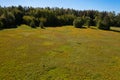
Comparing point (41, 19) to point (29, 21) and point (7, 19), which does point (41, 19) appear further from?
point (7, 19)

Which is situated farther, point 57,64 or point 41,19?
point 41,19

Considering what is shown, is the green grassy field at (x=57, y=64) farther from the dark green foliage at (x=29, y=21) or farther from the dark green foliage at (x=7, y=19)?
the dark green foliage at (x=29, y=21)

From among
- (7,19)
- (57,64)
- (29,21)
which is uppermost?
(7,19)

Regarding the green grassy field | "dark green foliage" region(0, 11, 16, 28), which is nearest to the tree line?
"dark green foliage" region(0, 11, 16, 28)

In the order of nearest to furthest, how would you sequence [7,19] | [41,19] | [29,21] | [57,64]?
[57,64]
[7,19]
[29,21]
[41,19]

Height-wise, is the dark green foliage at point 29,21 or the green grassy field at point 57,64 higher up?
the dark green foliage at point 29,21

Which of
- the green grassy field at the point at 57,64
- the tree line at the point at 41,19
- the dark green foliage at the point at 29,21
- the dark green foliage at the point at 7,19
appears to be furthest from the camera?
the dark green foliage at the point at 29,21

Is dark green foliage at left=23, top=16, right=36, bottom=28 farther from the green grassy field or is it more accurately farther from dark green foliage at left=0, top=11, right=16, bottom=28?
the green grassy field

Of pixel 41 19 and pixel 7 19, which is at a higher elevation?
pixel 7 19

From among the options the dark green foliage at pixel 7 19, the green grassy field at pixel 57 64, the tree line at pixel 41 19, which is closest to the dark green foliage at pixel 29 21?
the tree line at pixel 41 19

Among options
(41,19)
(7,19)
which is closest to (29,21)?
(41,19)

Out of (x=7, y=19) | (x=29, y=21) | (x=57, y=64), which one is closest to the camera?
(x=57, y=64)
